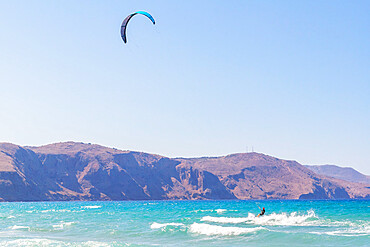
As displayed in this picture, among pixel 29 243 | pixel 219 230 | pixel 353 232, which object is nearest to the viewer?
pixel 29 243

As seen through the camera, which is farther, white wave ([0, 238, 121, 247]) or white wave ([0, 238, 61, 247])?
white wave ([0, 238, 61, 247])

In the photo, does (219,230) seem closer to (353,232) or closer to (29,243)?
(353,232)

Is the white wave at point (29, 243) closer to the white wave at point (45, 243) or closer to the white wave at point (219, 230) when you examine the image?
the white wave at point (45, 243)

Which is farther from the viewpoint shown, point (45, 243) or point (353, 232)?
point (353, 232)

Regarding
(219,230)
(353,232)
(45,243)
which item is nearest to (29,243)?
(45,243)

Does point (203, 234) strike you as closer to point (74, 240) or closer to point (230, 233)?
point (230, 233)

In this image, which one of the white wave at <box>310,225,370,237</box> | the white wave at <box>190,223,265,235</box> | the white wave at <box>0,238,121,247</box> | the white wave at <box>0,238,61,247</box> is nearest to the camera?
the white wave at <box>0,238,121,247</box>

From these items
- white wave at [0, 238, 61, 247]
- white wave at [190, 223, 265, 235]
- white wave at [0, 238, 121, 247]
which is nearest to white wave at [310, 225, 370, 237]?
white wave at [190, 223, 265, 235]

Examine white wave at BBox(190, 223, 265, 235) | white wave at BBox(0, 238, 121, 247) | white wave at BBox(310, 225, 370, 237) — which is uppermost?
white wave at BBox(190, 223, 265, 235)

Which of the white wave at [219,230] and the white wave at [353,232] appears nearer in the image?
the white wave at [353,232]

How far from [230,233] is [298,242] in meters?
6.07

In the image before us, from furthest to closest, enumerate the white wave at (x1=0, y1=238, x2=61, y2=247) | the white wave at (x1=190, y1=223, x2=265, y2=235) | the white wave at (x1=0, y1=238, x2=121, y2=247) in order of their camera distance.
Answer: the white wave at (x1=190, y1=223, x2=265, y2=235), the white wave at (x1=0, y1=238, x2=61, y2=247), the white wave at (x1=0, y1=238, x2=121, y2=247)

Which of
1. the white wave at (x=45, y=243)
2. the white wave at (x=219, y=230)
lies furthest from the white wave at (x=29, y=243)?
the white wave at (x=219, y=230)

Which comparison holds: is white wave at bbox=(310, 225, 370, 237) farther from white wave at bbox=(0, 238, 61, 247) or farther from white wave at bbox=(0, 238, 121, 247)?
white wave at bbox=(0, 238, 61, 247)
